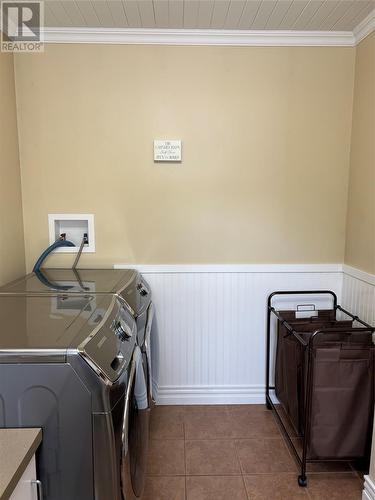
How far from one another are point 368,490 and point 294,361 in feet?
2.03

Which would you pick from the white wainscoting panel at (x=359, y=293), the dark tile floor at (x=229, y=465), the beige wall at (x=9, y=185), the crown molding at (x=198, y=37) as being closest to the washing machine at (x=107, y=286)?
the beige wall at (x=9, y=185)

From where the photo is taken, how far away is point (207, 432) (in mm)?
2068

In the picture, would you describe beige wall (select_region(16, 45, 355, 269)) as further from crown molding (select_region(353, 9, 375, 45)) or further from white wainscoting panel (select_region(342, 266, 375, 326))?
white wainscoting panel (select_region(342, 266, 375, 326))

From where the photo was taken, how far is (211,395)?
7.72 ft

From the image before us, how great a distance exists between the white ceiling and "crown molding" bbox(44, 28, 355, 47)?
3 centimetres

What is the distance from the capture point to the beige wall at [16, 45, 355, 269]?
82.8 inches

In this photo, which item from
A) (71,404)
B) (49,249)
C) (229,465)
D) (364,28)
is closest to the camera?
(71,404)

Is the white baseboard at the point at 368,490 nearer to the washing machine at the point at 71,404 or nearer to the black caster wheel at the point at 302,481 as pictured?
the black caster wheel at the point at 302,481

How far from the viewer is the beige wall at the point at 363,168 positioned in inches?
76.2

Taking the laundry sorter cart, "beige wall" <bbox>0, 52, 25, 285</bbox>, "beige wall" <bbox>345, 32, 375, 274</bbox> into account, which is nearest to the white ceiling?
"beige wall" <bbox>345, 32, 375, 274</bbox>

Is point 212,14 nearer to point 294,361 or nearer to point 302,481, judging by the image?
point 294,361

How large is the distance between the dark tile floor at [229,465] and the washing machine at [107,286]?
14.3 inches

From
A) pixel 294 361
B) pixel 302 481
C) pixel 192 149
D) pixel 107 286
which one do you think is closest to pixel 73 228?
pixel 107 286

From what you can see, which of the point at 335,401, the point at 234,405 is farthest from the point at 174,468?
the point at 335,401
